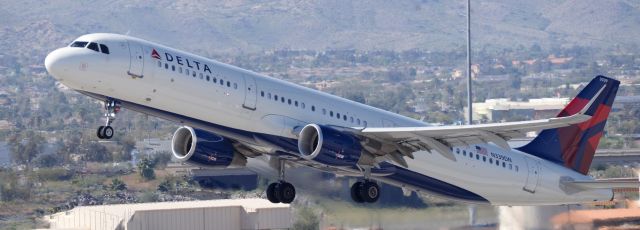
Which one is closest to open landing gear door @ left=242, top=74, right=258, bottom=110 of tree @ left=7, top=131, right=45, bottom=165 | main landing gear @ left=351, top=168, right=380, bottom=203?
main landing gear @ left=351, top=168, right=380, bottom=203

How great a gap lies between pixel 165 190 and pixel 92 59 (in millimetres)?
33473

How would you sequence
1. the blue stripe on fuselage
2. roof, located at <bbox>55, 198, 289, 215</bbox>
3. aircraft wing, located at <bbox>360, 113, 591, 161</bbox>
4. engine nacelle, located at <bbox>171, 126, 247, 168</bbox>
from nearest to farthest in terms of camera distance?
aircraft wing, located at <bbox>360, 113, 591, 161</bbox> → the blue stripe on fuselage → engine nacelle, located at <bbox>171, 126, 247, 168</bbox> → roof, located at <bbox>55, 198, 289, 215</bbox>

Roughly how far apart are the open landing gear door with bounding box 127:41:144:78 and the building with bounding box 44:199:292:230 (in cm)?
1114

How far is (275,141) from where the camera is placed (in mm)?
46844

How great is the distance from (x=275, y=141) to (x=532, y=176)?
11.5 meters

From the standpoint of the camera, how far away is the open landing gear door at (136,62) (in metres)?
44.2

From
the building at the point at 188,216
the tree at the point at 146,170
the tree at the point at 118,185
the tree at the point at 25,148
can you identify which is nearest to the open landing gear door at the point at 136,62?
the building at the point at 188,216

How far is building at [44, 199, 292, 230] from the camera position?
5488 cm

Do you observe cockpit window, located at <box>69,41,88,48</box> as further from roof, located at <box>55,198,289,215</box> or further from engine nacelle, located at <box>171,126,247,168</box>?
roof, located at <box>55,198,289,215</box>

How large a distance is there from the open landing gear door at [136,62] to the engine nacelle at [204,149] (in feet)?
16.1

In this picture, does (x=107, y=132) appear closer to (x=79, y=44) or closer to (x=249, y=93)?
(x=79, y=44)

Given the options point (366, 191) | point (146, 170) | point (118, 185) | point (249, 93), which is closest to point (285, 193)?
point (366, 191)

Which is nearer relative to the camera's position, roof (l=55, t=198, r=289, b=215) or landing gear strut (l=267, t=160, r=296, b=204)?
landing gear strut (l=267, t=160, r=296, b=204)

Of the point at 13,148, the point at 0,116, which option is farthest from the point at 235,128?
the point at 0,116
